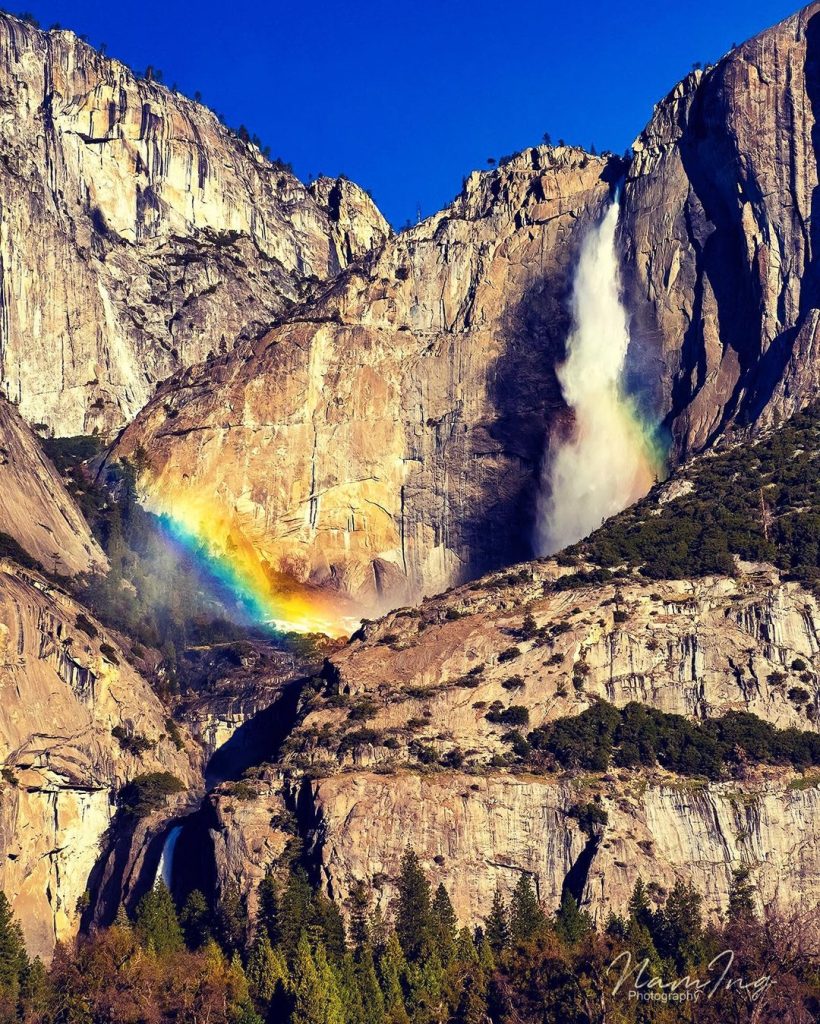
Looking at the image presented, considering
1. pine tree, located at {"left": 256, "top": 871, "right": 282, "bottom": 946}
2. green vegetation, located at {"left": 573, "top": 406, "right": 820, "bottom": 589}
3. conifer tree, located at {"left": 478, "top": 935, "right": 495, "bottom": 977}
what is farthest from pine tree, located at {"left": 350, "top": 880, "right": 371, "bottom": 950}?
green vegetation, located at {"left": 573, "top": 406, "right": 820, "bottom": 589}

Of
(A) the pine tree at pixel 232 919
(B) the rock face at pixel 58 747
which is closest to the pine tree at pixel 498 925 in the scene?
(A) the pine tree at pixel 232 919

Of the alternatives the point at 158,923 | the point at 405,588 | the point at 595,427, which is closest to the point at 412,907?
the point at 158,923

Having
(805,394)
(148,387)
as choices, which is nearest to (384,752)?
(805,394)

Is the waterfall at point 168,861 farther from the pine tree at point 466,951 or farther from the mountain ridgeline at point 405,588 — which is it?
the pine tree at point 466,951

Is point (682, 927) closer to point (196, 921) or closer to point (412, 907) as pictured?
Result: point (412, 907)

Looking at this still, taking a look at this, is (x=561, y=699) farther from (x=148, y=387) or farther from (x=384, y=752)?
(x=148, y=387)
